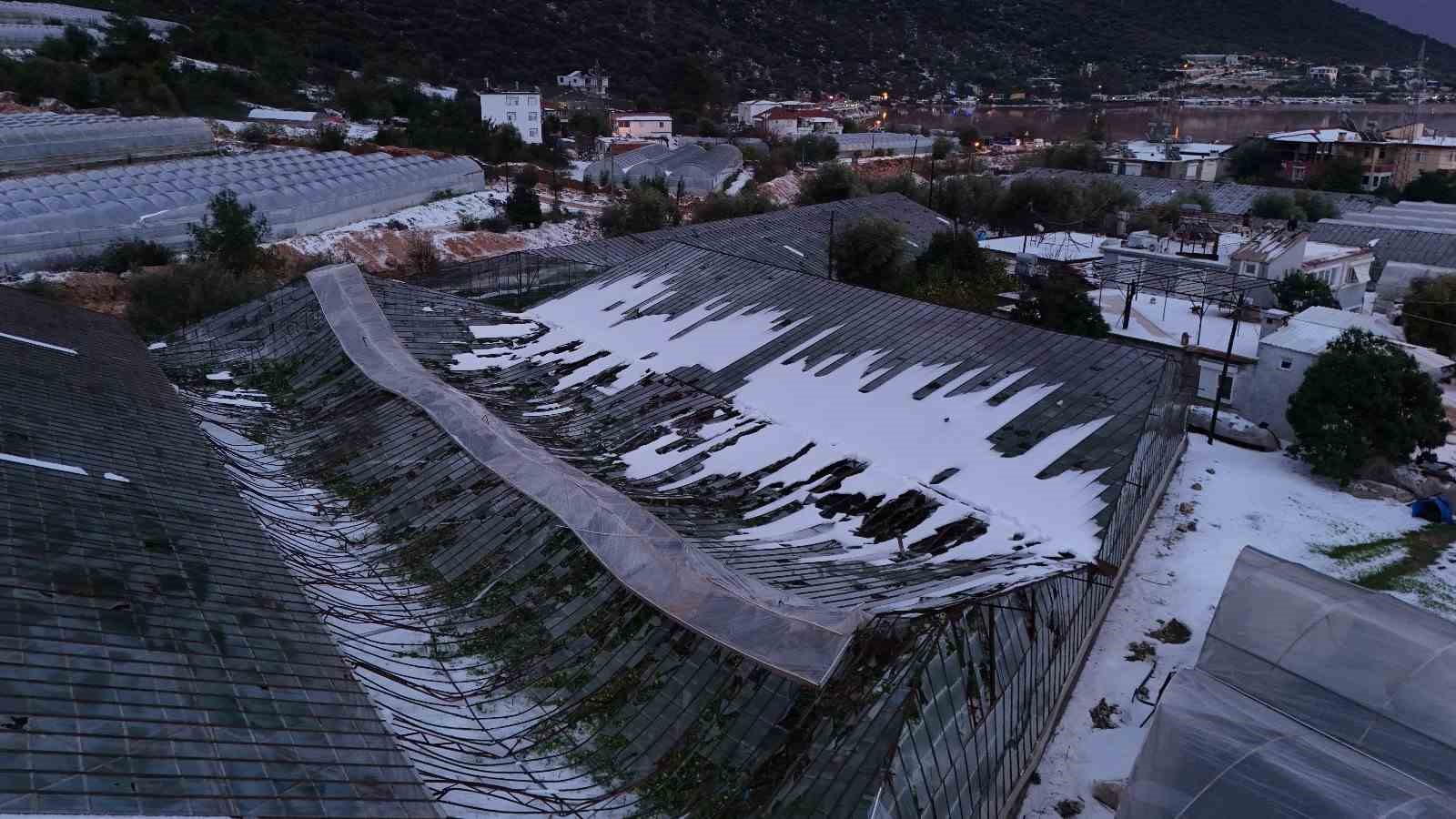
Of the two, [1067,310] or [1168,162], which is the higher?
[1168,162]

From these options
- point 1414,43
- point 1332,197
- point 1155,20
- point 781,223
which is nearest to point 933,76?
point 1155,20

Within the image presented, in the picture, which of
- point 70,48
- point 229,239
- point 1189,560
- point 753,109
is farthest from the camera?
point 753,109

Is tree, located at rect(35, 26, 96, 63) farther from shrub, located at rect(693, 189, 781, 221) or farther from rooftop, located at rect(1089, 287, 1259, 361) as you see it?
rooftop, located at rect(1089, 287, 1259, 361)

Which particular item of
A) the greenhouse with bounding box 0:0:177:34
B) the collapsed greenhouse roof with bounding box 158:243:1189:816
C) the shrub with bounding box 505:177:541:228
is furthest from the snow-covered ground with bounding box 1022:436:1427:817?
the greenhouse with bounding box 0:0:177:34

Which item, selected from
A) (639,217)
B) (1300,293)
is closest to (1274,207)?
(1300,293)

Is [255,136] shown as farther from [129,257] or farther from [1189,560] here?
[1189,560]
